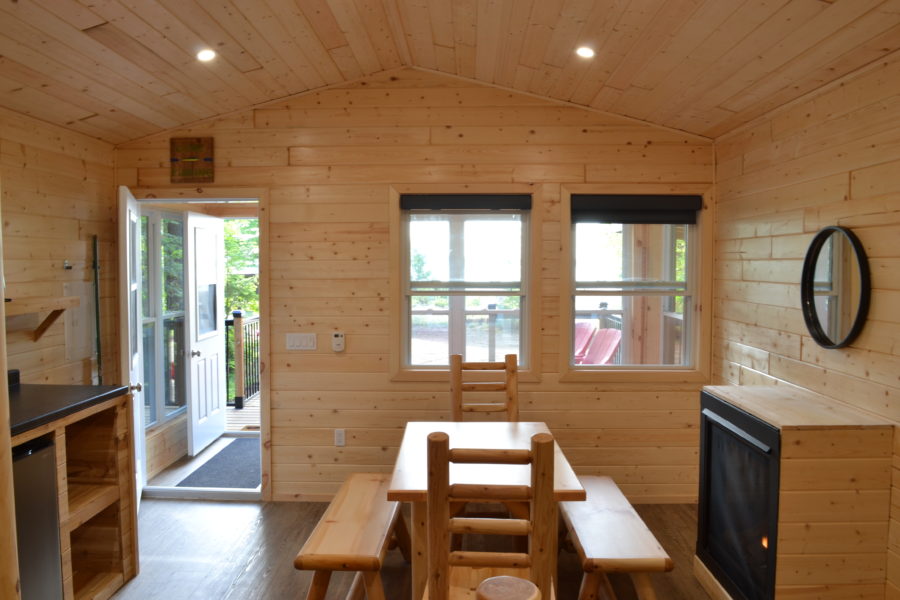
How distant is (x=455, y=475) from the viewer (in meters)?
2.32

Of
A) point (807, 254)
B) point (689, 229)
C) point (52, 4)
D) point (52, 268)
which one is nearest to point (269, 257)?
point (52, 268)

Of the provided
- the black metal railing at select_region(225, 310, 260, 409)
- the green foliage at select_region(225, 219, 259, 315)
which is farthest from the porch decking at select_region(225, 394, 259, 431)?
the green foliage at select_region(225, 219, 259, 315)

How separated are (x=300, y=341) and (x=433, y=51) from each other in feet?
6.57

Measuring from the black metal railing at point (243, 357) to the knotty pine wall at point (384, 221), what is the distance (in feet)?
8.89

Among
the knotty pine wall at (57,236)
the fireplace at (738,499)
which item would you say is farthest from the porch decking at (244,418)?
the fireplace at (738,499)

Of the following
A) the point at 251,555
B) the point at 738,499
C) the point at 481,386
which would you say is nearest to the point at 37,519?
the point at 251,555

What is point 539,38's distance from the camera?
281 centimetres

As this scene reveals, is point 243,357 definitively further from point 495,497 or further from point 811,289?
point 811,289

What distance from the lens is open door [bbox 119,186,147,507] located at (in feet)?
11.5

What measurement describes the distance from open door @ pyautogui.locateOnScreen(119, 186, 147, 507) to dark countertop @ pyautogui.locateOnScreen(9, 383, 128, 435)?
736 mm

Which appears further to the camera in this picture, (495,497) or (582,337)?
(582,337)

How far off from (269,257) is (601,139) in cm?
230

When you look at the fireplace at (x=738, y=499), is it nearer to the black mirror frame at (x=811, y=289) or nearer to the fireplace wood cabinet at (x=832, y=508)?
the fireplace wood cabinet at (x=832, y=508)

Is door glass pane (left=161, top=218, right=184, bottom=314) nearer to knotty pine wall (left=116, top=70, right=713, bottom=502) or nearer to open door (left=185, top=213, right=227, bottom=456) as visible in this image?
open door (left=185, top=213, right=227, bottom=456)
